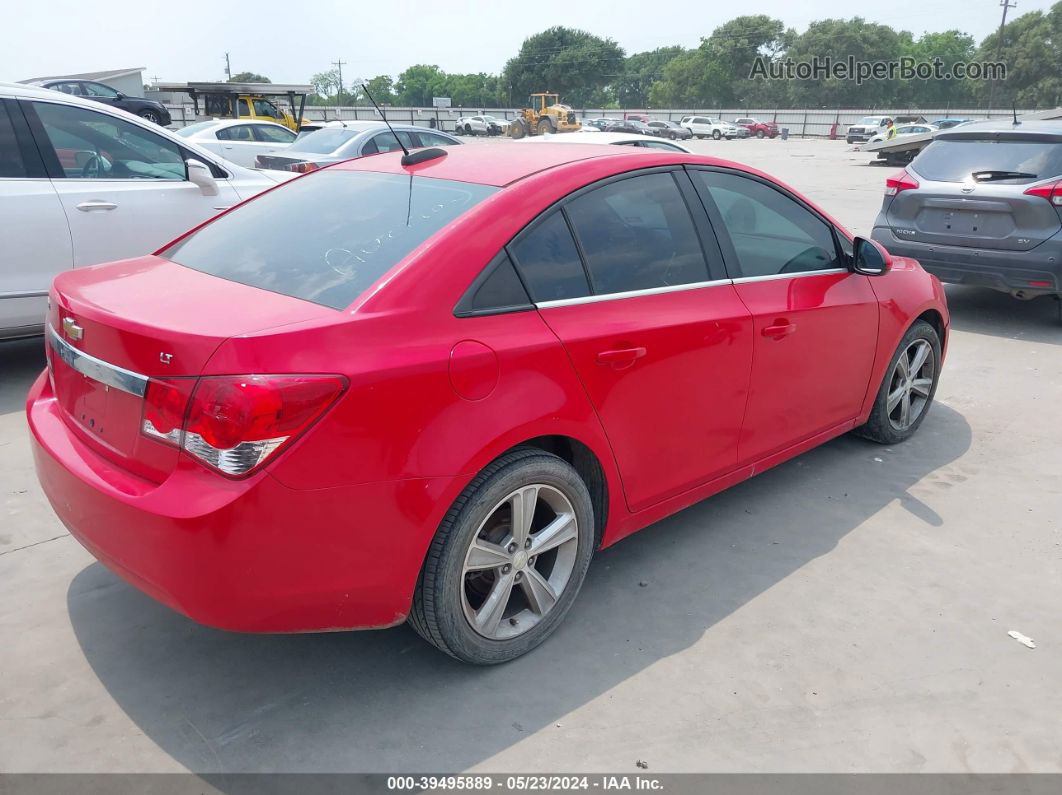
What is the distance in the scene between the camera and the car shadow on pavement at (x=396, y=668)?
2541 mm

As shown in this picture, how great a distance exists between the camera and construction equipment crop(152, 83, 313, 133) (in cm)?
3181

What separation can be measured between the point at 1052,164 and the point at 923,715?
19.3ft

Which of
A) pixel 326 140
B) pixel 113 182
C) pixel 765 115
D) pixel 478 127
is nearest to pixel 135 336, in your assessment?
pixel 113 182

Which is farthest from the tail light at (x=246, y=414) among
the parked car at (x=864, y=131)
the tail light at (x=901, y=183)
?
the parked car at (x=864, y=131)

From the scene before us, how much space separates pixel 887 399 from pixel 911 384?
0.93ft

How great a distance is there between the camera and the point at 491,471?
267 cm

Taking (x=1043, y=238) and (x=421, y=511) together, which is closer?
(x=421, y=511)

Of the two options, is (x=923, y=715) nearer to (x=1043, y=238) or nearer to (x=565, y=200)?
(x=565, y=200)

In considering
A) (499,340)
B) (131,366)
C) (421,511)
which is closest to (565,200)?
(499,340)

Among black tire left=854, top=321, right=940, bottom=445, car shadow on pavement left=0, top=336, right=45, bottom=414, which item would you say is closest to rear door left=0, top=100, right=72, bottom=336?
car shadow on pavement left=0, top=336, right=45, bottom=414

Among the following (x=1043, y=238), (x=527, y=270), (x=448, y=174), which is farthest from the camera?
(x=1043, y=238)

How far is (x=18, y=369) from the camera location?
5871 millimetres

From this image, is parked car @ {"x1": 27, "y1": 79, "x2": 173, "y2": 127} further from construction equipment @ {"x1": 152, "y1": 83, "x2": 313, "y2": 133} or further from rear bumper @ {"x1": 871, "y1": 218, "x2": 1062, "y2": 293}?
rear bumper @ {"x1": 871, "y1": 218, "x2": 1062, "y2": 293}

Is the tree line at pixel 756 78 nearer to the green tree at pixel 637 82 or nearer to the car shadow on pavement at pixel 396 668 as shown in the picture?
the green tree at pixel 637 82
